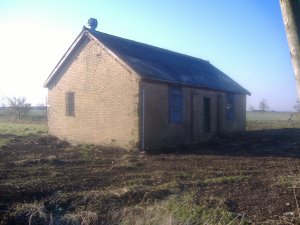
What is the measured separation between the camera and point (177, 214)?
5836mm

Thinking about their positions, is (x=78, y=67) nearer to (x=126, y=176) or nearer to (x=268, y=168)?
(x=126, y=176)

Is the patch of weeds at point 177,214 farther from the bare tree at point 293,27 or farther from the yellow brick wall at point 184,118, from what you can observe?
the yellow brick wall at point 184,118

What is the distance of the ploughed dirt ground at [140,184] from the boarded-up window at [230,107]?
8.66m

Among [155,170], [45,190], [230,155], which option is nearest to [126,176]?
[155,170]

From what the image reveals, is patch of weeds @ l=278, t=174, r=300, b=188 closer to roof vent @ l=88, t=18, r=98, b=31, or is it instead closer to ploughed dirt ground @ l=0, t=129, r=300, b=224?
ploughed dirt ground @ l=0, t=129, r=300, b=224

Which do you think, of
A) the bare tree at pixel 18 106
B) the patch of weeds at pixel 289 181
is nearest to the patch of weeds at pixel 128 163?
the patch of weeds at pixel 289 181

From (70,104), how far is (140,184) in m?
11.4

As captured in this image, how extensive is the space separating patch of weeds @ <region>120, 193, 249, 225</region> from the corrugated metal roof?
9.01 metres

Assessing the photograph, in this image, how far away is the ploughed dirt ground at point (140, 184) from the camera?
236 inches

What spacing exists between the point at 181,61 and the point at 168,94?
7.07 m

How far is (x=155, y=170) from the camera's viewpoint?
10352 mm

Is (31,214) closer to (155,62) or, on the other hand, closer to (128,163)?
(128,163)

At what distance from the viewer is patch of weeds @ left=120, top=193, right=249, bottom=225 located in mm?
5465

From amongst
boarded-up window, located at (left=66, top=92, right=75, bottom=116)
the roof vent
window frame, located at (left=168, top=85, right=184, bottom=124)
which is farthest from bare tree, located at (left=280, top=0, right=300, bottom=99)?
the roof vent
